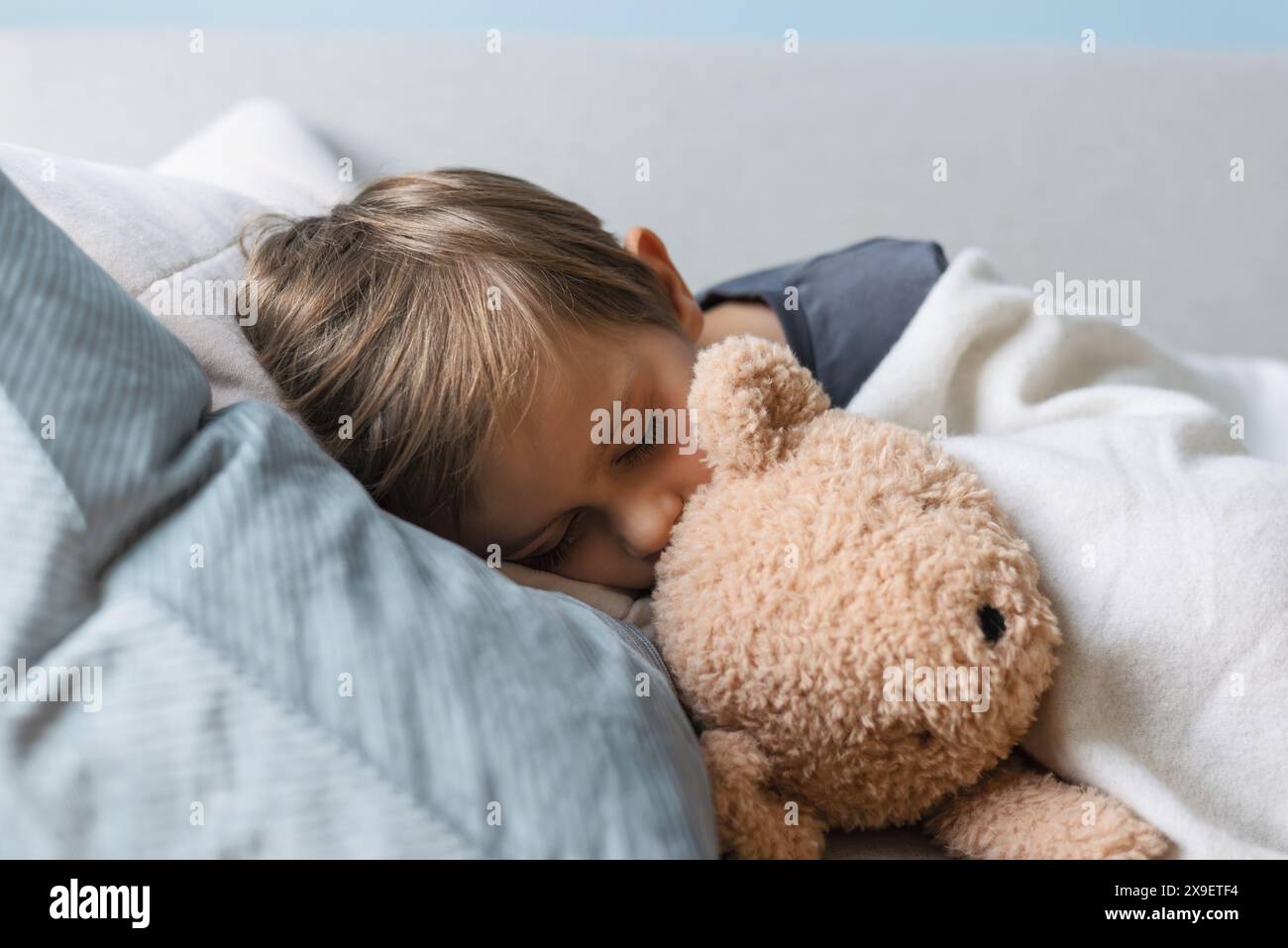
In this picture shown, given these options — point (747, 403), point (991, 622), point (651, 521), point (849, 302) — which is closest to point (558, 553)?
point (651, 521)

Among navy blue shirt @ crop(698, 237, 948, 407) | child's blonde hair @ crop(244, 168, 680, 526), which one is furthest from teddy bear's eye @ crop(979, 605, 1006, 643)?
navy blue shirt @ crop(698, 237, 948, 407)

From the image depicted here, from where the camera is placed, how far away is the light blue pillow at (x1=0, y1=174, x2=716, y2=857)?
46cm

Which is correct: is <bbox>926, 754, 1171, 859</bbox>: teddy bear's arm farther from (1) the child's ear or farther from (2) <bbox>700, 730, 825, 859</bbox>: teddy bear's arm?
(1) the child's ear

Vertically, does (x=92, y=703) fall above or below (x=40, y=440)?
below

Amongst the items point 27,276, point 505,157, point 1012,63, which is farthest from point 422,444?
point 1012,63

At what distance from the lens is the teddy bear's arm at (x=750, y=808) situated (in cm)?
57

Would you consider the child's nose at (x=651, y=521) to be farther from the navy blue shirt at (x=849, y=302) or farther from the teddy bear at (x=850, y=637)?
the navy blue shirt at (x=849, y=302)

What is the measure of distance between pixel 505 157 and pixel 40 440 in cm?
109

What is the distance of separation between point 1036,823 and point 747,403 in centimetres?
30

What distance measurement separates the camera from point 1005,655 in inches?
22.4

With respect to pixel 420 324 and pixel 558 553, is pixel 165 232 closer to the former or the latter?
pixel 420 324

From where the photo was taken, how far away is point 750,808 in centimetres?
58

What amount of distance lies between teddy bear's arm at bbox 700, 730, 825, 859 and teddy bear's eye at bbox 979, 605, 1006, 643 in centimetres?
14
